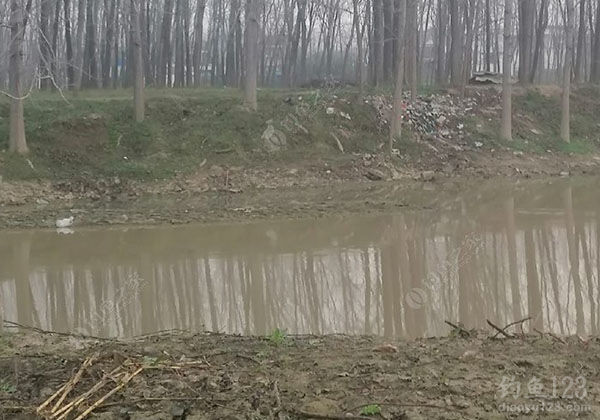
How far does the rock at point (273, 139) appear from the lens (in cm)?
2133

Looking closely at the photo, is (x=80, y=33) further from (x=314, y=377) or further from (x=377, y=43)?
(x=314, y=377)

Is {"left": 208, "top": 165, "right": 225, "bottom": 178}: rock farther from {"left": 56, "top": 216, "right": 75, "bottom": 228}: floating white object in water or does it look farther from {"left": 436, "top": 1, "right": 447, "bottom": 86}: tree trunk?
{"left": 436, "top": 1, "right": 447, "bottom": 86}: tree trunk

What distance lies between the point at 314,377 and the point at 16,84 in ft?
50.0

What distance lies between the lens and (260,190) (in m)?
19.2

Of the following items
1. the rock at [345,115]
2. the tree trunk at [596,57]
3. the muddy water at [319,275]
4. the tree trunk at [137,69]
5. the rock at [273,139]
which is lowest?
the muddy water at [319,275]

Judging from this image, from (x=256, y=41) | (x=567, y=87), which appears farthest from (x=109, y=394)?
(x=567, y=87)

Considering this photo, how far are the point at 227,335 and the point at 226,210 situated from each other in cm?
928

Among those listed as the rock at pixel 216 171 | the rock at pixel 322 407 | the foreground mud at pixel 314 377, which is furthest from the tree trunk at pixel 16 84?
the rock at pixel 322 407

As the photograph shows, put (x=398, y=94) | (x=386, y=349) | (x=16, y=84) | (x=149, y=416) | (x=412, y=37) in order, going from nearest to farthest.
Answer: (x=149, y=416)
(x=386, y=349)
(x=16, y=84)
(x=398, y=94)
(x=412, y=37)

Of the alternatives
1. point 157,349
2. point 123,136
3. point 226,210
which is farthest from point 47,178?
point 157,349

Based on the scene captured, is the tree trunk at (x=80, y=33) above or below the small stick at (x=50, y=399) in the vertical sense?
above

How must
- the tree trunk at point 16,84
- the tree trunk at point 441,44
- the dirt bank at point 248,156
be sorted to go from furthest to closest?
1. the tree trunk at point 441,44
2. the dirt bank at point 248,156
3. the tree trunk at point 16,84

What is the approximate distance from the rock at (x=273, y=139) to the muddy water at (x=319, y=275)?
6778 mm

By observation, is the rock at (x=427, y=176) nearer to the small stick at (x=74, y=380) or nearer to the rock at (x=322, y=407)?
the small stick at (x=74, y=380)
